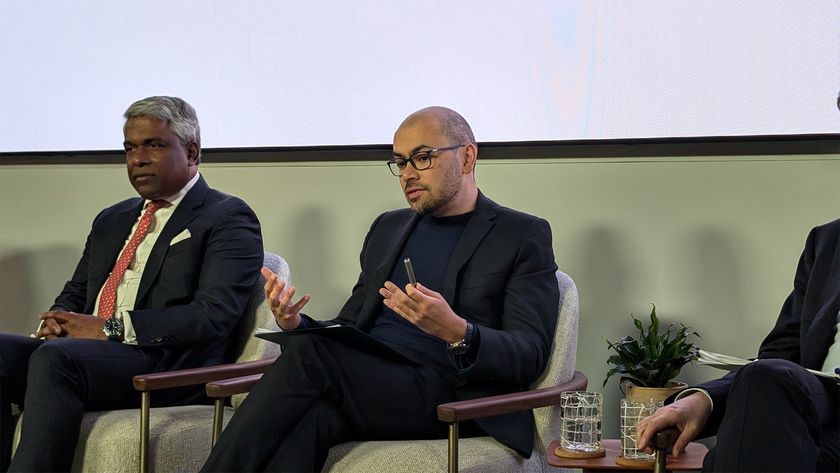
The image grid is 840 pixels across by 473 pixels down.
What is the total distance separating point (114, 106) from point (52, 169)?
0.44 meters

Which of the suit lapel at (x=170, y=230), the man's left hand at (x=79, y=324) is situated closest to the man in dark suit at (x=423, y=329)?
the suit lapel at (x=170, y=230)

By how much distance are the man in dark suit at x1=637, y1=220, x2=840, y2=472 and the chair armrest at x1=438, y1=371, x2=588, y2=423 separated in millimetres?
418

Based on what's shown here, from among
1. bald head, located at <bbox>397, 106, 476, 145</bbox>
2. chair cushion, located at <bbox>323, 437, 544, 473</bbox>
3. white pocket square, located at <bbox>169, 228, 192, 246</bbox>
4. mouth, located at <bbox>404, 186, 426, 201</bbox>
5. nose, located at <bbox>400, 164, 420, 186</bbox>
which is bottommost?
chair cushion, located at <bbox>323, 437, 544, 473</bbox>

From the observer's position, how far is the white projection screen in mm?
3270

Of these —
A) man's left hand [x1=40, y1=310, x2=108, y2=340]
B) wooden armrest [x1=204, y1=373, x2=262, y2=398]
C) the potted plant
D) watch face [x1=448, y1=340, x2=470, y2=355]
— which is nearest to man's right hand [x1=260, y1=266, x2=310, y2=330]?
wooden armrest [x1=204, y1=373, x2=262, y2=398]

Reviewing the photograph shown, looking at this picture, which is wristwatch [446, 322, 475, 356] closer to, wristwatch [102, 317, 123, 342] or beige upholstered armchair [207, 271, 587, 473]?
beige upholstered armchair [207, 271, 587, 473]

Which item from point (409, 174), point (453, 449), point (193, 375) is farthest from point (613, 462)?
point (193, 375)

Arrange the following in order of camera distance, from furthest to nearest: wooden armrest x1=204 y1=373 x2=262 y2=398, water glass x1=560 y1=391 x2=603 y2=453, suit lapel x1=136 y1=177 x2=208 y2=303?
suit lapel x1=136 y1=177 x2=208 y2=303
wooden armrest x1=204 y1=373 x2=262 y2=398
water glass x1=560 y1=391 x2=603 y2=453

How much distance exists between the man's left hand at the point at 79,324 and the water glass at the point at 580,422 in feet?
4.89

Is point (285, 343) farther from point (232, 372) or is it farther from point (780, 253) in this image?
point (780, 253)

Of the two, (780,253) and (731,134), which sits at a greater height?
(731,134)

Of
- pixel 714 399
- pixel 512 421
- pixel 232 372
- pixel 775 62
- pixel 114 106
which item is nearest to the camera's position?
pixel 714 399

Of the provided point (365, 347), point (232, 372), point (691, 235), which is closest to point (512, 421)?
point (365, 347)

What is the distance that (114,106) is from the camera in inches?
171
